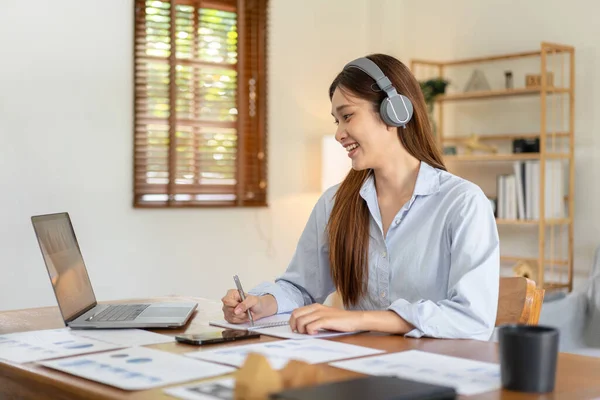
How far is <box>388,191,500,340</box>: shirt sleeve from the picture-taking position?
155cm

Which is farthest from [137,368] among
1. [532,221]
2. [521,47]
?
[521,47]

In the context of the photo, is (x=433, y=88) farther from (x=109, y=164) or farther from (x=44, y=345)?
(x=44, y=345)

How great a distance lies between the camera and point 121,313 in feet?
5.82

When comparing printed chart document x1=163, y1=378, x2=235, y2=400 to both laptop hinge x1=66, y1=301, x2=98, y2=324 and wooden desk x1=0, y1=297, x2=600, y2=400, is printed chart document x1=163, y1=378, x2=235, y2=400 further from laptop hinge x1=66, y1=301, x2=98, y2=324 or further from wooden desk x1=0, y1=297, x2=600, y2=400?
laptop hinge x1=66, y1=301, x2=98, y2=324

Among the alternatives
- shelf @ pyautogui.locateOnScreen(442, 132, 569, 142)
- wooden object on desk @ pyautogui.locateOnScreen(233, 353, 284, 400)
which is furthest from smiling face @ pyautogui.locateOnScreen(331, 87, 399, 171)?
shelf @ pyautogui.locateOnScreen(442, 132, 569, 142)

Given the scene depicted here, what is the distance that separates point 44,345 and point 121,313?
354mm

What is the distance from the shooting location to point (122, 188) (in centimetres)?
393

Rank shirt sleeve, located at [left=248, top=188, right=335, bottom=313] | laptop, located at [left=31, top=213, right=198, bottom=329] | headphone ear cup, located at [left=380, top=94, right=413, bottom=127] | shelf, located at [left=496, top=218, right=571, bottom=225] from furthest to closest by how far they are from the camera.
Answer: shelf, located at [left=496, top=218, right=571, bottom=225] → shirt sleeve, located at [left=248, top=188, right=335, bottom=313] → headphone ear cup, located at [left=380, top=94, right=413, bottom=127] → laptop, located at [left=31, top=213, right=198, bottom=329]

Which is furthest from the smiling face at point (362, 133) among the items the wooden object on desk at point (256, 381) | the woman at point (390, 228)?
the wooden object on desk at point (256, 381)

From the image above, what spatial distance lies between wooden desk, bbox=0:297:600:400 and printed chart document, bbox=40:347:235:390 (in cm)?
2

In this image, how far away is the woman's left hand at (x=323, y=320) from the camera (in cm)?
153

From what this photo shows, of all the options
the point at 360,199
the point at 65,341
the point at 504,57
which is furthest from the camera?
A: the point at 504,57

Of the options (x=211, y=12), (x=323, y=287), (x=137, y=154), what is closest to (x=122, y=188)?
(x=137, y=154)

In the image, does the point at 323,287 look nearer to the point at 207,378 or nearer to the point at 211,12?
the point at 207,378
